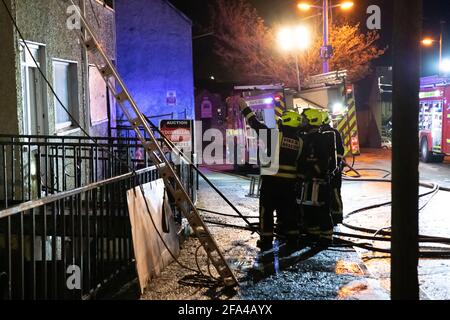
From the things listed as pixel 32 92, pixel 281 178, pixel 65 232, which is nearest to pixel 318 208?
pixel 281 178

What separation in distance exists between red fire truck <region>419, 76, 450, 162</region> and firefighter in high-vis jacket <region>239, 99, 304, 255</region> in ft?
42.0

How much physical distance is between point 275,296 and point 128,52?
1567 cm

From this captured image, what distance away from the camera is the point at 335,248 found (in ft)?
23.3

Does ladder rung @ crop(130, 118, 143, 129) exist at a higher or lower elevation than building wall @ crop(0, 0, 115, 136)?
lower

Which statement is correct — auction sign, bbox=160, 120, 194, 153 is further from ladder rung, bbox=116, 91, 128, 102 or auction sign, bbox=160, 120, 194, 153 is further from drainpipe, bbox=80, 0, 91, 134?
ladder rung, bbox=116, 91, 128, 102

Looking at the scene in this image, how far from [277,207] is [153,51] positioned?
13883mm

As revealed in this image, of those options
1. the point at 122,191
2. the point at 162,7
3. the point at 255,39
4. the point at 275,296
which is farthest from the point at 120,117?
the point at 255,39

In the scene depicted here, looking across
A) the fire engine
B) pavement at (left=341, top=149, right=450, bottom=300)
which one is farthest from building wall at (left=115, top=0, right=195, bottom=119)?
pavement at (left=341, top=149, right=450, bottom=300)

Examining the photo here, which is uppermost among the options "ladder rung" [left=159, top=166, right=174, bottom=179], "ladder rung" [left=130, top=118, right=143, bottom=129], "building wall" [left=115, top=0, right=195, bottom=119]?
"building wall" [left=115, top=0, right=195, bottom=119]

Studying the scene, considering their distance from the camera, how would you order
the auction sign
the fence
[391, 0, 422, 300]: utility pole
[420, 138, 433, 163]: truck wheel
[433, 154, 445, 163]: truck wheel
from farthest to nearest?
1. [433, 154, 445, 163]: truck wheel
2. [420, 138, 433, 163]: truck wheel
3. the auction sign
4. the fence
5. [391, 0, 422, 300]: utility pole

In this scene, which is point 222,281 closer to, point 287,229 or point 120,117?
point 287,229

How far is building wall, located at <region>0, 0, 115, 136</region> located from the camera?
7.51 metres

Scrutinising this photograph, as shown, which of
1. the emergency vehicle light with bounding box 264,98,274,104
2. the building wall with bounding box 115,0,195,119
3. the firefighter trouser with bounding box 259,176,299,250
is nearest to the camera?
the firefighter trouser with bounding box 259,176,299,250

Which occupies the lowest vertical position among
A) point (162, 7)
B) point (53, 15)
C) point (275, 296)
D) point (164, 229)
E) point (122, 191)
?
point (275, 296)
